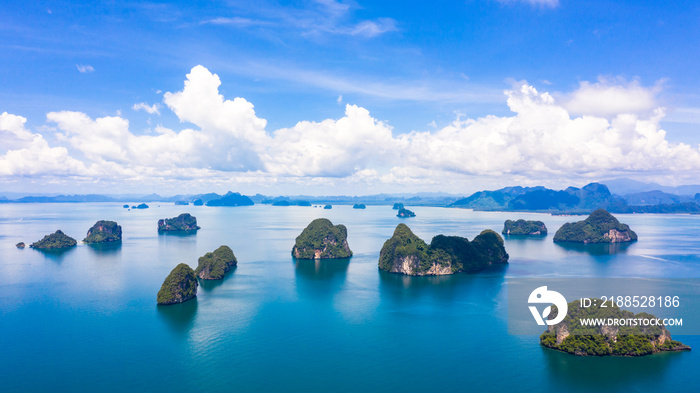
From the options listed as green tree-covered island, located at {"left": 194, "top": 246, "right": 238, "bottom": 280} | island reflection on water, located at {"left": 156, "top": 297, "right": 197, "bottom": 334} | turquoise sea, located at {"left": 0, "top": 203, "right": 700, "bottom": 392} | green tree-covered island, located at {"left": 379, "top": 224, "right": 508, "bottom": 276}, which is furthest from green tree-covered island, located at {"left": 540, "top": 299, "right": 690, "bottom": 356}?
green tree-covered island, located at {"left": 194, "top": 246, "right": 238, "bottom": 280}

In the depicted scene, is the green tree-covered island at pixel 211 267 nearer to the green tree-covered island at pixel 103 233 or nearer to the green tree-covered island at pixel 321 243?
the green tree-covered island at pixel 321 243

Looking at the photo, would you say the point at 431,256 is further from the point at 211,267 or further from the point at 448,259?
the point at 211,267

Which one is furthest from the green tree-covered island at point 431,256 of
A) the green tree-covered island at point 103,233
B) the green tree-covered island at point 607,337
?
the green tree-covered island at point 103,233

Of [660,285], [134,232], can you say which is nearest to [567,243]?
[660,285]

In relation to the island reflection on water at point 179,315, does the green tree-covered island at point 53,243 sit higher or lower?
higher

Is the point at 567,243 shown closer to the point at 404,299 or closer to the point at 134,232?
the point at 404,299

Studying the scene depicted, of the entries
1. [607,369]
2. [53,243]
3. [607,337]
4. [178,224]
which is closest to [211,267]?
[607,337]
